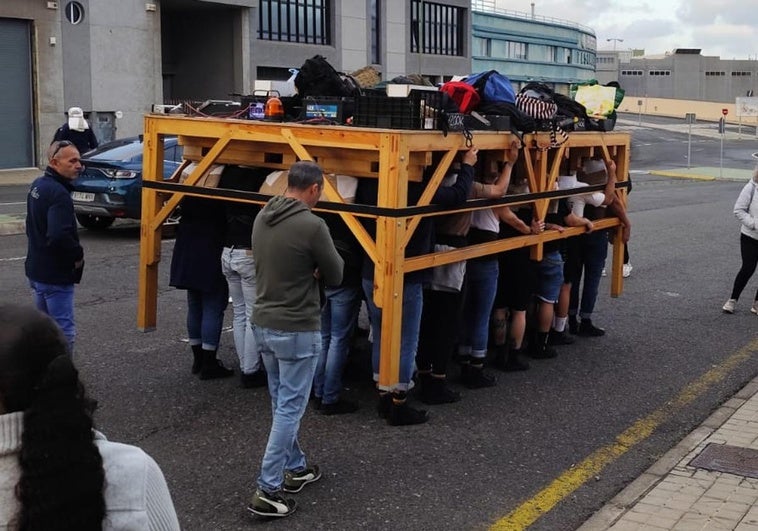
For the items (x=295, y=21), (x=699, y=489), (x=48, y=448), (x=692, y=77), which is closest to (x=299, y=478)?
(x=699, y=489)

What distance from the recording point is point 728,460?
18.3 feet

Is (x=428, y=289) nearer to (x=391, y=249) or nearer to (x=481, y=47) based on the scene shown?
(x=391, y=249)

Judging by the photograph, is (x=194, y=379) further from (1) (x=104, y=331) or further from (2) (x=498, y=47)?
(2) (x=498, y=47)

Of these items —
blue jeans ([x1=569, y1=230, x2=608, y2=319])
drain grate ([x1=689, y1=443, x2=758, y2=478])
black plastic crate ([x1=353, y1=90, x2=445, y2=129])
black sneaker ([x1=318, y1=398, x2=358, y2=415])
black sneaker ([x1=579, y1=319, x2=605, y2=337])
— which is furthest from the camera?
black sneaker ([x1=579, y1=319, x2=605, y2=337])

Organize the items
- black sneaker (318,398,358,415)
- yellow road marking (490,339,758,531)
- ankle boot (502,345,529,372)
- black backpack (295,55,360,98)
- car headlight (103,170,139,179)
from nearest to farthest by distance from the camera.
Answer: yellow road marking (490,339,758,531) < black sneaker (318,398,358,415) < black backpack (295,55,360,98) < ankle boot (502,345,529,372) < car headlight (103,170,139,179)

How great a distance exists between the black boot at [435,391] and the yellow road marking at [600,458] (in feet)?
Answer: 3.98

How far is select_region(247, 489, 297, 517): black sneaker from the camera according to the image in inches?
183

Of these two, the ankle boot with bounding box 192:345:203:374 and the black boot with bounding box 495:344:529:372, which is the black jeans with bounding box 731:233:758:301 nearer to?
the black boot with bounding box 495:344:529:372

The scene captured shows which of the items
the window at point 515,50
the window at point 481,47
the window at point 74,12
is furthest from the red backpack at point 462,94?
the window at point 515,50

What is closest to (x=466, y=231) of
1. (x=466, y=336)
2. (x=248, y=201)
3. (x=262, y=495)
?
(x=466, y=336)

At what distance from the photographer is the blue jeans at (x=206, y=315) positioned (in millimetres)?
6938

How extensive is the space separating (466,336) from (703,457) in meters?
2.07

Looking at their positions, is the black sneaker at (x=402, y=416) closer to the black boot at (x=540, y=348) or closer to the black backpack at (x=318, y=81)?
the black boot at (x=540, y=348)

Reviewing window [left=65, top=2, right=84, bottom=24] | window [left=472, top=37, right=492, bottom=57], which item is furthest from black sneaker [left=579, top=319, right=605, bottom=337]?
window [left=472, top=37, right=492, bottom=57]
